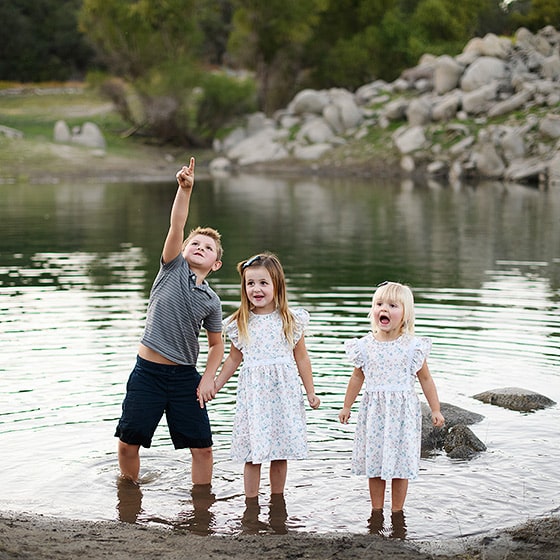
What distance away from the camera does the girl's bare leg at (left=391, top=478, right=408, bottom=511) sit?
6.19 m

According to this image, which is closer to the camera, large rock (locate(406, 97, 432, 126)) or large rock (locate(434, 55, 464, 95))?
large rock (locate(406, 97, 432, 126))

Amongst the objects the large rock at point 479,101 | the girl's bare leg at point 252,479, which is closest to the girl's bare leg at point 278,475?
the girl's bare leg at point 252,479

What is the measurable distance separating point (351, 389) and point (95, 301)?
25.3 ft

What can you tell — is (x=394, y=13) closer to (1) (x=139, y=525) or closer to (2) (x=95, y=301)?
(2) (x=95, y=301)

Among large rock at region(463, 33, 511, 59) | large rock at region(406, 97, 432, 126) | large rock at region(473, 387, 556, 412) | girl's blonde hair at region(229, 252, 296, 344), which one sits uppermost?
large rock at region(463, 33, 511, 59)

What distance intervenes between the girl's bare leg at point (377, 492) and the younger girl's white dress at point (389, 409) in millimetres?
117

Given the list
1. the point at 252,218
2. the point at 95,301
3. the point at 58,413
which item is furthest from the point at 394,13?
the point at 58,413

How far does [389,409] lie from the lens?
20.2 ft

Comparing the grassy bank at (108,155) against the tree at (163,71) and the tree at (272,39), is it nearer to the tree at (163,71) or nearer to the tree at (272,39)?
the tree at (163,71)

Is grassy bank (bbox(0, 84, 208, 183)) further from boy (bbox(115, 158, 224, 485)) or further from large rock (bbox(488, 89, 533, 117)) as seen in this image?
boy (bbox(115, 158, 224, 485))

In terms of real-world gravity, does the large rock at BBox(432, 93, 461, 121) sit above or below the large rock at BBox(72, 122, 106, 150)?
above

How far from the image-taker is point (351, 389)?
626cm

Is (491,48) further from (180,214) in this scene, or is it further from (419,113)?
(180,214)

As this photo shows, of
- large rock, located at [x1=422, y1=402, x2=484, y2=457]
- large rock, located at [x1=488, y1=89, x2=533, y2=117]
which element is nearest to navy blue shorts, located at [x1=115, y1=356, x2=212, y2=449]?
large rock, located at [x1=422, y1=402, x2=484, y2=457]
